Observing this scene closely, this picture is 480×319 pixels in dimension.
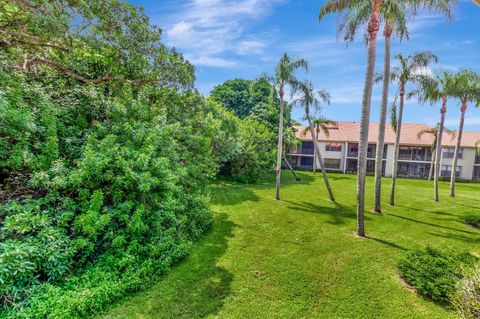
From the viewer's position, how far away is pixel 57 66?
777cm

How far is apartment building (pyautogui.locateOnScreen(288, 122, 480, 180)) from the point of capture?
3219 centimetres

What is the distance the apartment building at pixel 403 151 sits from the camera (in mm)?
32188

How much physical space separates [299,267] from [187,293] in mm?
3337

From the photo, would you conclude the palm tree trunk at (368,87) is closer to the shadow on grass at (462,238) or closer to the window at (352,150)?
the shadow on grass at (462,238)

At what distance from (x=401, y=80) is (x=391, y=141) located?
73.0 ft

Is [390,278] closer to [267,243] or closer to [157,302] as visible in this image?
[267,243]

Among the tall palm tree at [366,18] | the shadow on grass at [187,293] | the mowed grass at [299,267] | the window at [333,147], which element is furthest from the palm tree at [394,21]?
the window at [333,147]

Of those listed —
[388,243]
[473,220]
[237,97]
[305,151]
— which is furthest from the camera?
[305,151]

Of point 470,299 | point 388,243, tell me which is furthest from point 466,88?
point 470,299

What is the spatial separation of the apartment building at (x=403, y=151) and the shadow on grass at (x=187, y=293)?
26239mm

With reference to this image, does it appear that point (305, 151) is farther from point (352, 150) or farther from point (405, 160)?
point (405, 160)

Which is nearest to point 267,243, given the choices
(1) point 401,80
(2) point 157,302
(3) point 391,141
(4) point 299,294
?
(4) point 299,294

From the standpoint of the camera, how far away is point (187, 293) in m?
5.52

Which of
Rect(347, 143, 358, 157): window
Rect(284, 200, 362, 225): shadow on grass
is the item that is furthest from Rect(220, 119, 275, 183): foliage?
Rect(347, 143, 358, 157): window
